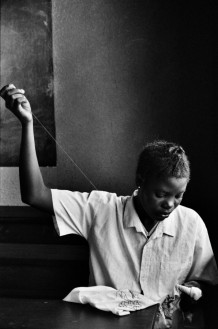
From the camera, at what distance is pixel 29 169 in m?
1.57

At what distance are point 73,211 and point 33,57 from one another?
71 centimetres

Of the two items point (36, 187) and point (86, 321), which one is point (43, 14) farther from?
point (86, 321)

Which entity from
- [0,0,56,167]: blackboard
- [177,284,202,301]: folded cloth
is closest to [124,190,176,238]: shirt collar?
[177,284,202,301]: folded cloth

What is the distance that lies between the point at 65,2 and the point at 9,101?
691mm

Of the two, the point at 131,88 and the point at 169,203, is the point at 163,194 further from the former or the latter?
the point at 131,88

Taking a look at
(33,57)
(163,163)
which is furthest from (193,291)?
(33,57)

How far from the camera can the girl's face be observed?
1.59 metres

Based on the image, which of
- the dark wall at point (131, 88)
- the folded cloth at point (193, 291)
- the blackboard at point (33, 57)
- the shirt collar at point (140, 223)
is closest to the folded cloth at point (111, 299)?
the folded cloth at point (193, 291)

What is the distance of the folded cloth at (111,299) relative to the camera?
147cm

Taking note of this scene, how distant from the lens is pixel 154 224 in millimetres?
1770

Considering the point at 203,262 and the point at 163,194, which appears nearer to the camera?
the point at 163,194

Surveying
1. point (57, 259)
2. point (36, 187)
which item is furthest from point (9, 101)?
point (57, 259)

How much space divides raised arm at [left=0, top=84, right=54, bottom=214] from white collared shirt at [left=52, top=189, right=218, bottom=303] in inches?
3.2

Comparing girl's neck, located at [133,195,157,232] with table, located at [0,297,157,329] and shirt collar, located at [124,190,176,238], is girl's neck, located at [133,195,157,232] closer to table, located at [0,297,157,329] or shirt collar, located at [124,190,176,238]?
shirt collar, located at [124,190,176,238]
